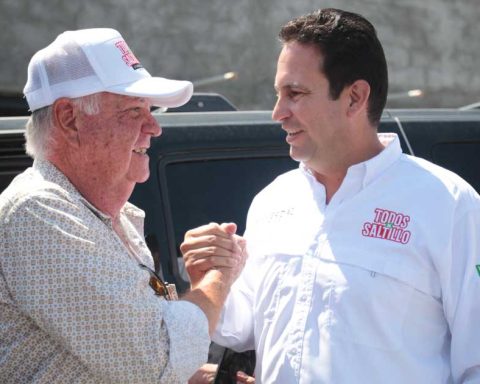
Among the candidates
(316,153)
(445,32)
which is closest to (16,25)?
(445,32)

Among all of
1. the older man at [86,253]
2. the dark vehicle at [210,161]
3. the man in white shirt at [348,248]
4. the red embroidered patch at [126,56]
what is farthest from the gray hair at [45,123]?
the dark vehicle at [210,161]

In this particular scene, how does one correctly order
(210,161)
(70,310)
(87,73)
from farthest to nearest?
(210,161) → (87,73) → (70,310)

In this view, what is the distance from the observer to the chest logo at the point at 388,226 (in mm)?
2398

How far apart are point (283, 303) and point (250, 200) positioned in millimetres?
853

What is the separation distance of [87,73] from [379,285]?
923 millimetres

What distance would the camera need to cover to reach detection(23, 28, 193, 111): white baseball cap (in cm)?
223

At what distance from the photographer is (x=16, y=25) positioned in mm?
9859

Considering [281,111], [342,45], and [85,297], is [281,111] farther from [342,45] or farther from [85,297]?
[85,297]

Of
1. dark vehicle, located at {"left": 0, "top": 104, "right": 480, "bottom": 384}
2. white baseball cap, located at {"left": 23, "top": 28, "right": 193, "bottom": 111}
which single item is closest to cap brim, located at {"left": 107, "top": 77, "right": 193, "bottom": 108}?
white baseball cap, located at {"left": 23, "top": 28, "right": 193, "bottom": 111}

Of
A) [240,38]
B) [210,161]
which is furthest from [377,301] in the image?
[240,38]

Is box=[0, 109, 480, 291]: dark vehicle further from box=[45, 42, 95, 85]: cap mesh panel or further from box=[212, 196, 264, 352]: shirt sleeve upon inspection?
box=[45, 42, 95, 85]: cap mesh panel

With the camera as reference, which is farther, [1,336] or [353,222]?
[353,222]

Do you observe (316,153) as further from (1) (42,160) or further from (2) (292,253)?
(1) (42,160)

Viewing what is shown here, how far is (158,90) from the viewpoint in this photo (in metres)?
2.31
